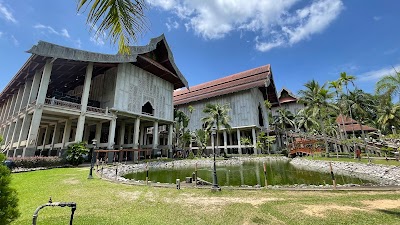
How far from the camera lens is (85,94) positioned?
19547mm

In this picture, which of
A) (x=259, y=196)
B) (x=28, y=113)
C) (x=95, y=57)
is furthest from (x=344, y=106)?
(x=28, y=113)

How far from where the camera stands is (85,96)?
19.5m

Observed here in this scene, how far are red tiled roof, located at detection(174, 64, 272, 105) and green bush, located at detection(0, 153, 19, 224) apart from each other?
34.2 meters

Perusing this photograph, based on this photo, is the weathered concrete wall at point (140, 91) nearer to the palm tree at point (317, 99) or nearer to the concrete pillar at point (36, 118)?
the concrete pillar at point (36, 118)

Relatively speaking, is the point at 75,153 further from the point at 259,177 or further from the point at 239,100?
the point at 239,100

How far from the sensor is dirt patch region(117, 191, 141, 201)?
643 cm

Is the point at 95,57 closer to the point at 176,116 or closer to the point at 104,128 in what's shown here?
the point at 104,128

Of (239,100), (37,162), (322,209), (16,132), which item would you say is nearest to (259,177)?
(322,209)

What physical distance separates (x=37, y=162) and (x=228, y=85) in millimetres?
32441

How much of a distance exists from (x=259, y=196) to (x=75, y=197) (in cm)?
614

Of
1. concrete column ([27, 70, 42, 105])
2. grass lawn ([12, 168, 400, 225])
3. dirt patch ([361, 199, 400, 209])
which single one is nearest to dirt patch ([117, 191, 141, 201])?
grass lawn ([12, 168, 400, 225])

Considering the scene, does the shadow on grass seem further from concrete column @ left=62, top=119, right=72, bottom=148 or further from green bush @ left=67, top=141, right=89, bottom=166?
concrete column @ left=62, top=119, right=72, bottom=148

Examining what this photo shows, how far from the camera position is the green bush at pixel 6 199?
2629mm

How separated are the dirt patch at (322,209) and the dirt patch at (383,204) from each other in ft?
2.02
